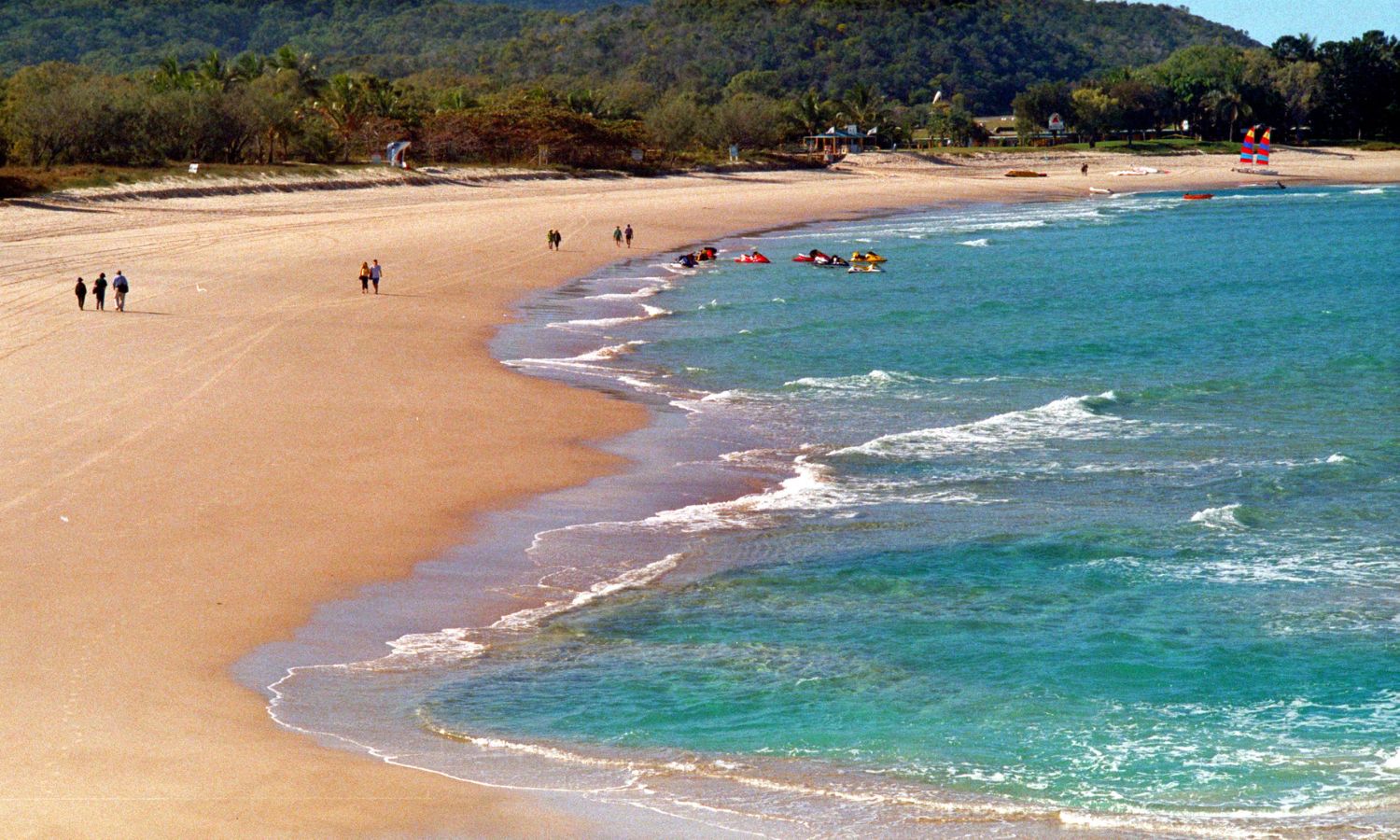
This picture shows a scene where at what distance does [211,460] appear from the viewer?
69.1 ft

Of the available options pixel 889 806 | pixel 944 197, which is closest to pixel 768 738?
pixel 889 806

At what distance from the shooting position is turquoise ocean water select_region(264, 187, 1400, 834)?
39.0 feet

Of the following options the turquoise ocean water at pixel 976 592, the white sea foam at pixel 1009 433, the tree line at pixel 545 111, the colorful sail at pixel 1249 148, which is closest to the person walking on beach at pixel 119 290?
the turquoise ocean water at pixel 976 592

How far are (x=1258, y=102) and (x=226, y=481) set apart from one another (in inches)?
5418

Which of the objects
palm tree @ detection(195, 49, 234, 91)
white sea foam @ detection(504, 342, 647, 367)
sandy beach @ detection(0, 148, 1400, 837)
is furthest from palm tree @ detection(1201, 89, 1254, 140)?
white sea foam @ detection(504, 342, 647, 367)

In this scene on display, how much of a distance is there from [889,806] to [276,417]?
53.0 ft

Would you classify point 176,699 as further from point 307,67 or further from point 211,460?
point 307,67

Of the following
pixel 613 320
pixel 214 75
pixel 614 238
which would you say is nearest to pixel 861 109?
pixel 214 75

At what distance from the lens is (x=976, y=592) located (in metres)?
16.5

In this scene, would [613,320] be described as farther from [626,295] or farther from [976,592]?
[976,592]

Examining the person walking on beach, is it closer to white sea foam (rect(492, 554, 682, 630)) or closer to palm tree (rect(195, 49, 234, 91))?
white sea foam (rect(492, 554, 682, 630))

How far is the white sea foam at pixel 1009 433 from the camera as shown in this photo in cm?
2400

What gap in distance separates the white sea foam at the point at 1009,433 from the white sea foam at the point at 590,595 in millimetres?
6904

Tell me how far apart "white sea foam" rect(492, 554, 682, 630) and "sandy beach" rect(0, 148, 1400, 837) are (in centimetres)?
206
